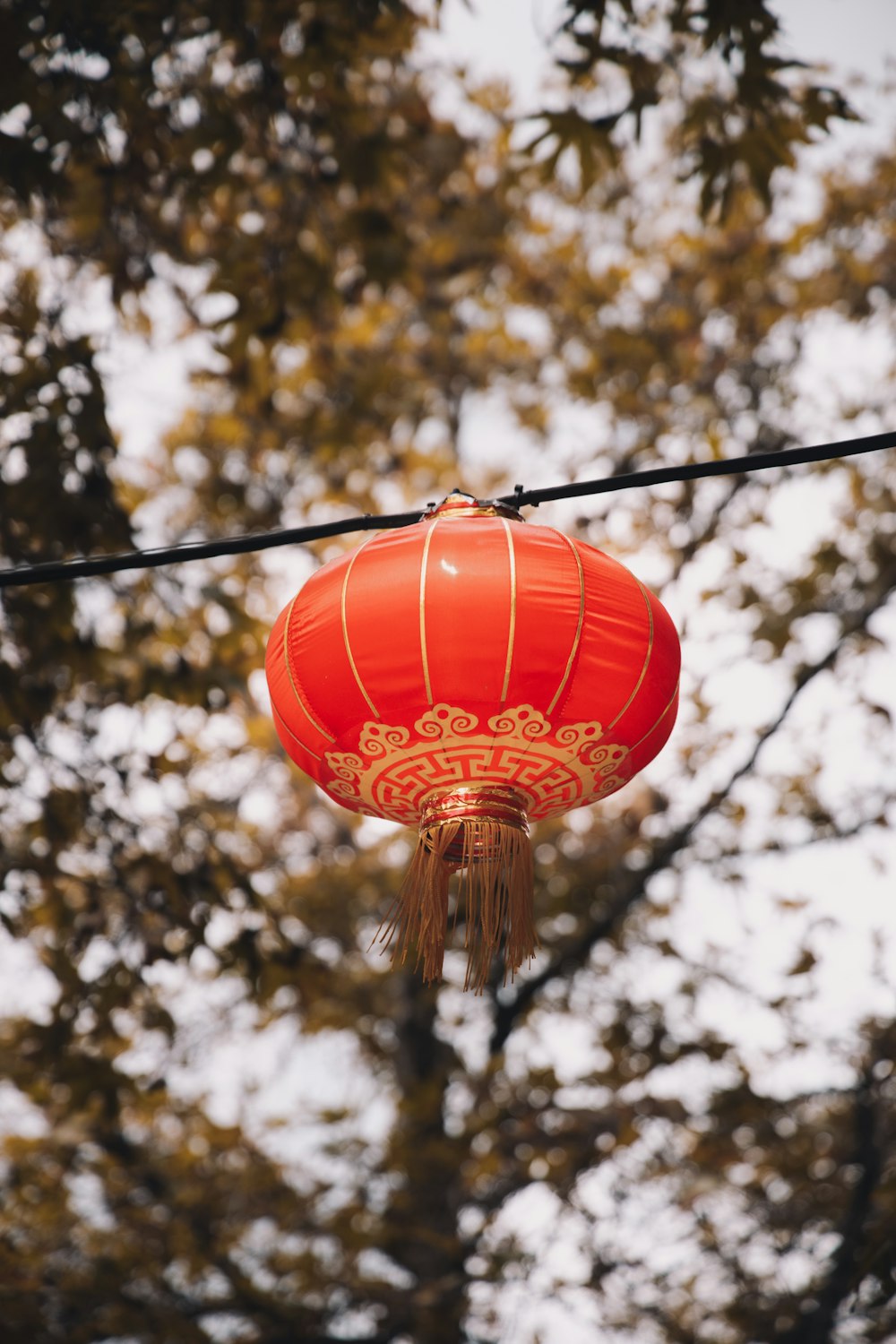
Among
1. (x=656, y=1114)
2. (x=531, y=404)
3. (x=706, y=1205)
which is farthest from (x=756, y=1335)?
(x=531, y=404)

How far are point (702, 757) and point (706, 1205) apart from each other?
222 centimetres

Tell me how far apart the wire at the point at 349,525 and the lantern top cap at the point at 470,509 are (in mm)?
53

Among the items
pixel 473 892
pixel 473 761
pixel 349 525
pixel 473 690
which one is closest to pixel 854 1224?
pixel 473 892

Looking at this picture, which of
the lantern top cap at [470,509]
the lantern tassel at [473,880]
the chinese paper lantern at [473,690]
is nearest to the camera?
the chinese paper lantern at [473,690]

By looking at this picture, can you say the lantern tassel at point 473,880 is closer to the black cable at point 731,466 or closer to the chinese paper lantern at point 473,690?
the chinese paper lantern at point 473,690

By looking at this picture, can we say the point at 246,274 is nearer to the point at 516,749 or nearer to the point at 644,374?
the point at 644,374

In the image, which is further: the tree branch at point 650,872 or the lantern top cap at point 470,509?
the tree branch at point 650,872

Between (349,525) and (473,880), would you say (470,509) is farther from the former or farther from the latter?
(473,880)

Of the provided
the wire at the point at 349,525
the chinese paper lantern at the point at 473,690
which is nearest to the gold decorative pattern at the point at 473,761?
the chinese paper lantern at the point at 473,690

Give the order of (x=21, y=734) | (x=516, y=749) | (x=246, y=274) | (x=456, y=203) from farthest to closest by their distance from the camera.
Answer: (x=456, y=203)
(x=246, y=274)
(x=21, y=734)
(x=516, y=749)

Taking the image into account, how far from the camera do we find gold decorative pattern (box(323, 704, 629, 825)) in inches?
83.7

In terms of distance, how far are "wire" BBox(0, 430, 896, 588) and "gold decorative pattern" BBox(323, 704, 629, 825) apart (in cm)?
39

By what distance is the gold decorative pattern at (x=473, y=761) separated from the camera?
6.98 feet

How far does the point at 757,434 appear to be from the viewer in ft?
20.6
